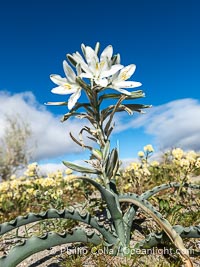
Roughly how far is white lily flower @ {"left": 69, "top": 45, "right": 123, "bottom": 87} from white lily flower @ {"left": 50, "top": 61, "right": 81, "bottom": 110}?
7 cm

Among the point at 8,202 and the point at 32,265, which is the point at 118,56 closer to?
the point at 32,265

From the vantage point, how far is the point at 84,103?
1749 mm

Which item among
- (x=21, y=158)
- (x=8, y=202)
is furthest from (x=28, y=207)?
(x=21, y=158)

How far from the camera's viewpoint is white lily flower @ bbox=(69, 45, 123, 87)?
168 centimetres

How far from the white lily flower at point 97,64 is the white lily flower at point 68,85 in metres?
0.07

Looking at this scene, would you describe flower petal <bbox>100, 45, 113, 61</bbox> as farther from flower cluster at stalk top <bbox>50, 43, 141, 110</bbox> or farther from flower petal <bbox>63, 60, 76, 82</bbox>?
flower petal <bbox>63, 60, 76, 82</bbox>

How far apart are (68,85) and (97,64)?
0.19 metres

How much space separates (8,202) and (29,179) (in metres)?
0.56

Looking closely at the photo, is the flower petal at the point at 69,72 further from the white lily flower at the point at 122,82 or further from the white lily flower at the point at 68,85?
the white lily flower at the point at 122,82

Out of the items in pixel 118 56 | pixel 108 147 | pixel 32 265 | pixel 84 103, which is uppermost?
pixel 118 56

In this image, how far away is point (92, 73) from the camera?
1.69 meters

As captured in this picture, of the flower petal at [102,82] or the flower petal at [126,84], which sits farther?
the flower petal at [126,84]

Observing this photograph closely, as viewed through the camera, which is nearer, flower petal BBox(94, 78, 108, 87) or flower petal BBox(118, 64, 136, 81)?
flower petal BBox(94, 78, 108, 87)

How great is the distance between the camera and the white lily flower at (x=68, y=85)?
1678mm
